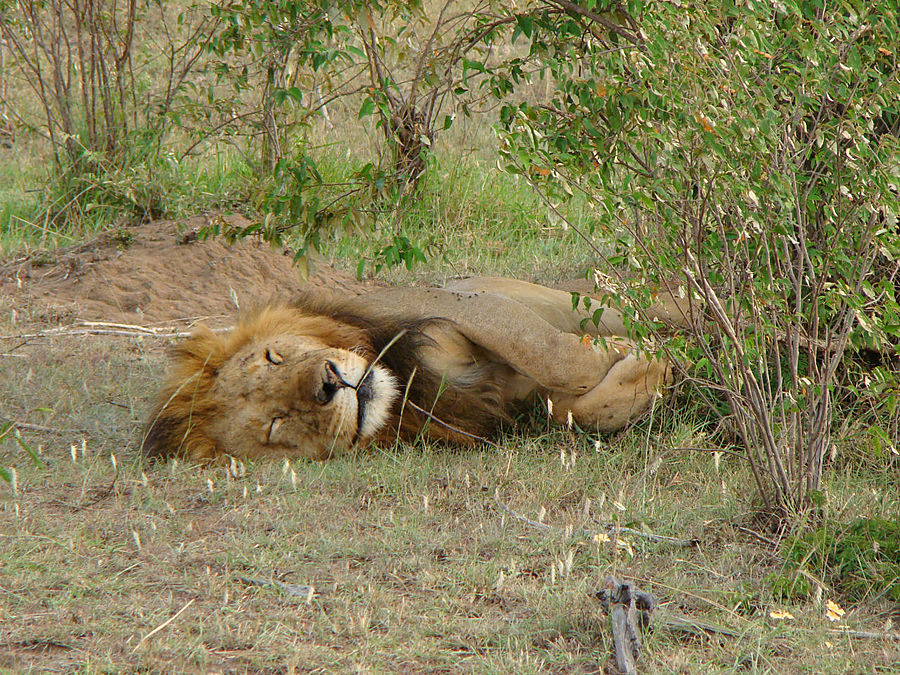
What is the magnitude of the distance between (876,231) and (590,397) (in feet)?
4.28

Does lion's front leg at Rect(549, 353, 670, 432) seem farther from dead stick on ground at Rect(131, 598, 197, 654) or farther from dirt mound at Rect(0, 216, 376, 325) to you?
dirt mound at Rect(0, 216, 376, 325)

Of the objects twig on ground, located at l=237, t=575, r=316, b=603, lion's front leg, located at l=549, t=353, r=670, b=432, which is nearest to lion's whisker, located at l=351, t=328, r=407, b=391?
lion's front leg, located at l=549, t=353, r=670, b=432

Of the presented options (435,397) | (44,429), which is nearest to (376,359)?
(435,397)

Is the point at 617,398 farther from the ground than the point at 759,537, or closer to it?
farther from the ground

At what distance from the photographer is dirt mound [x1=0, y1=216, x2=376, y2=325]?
5254mm

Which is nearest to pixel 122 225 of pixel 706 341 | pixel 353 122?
pixel 353 122

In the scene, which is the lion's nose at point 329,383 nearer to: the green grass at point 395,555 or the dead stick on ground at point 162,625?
the green grass at point 395,555

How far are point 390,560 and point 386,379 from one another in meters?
0.95

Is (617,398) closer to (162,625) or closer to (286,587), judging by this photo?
(286,587)

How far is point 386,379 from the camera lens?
3.62 metres

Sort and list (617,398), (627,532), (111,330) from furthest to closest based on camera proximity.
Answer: (111,330) → (617,398) → (627,532)

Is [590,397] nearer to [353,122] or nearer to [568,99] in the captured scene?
[568,99]

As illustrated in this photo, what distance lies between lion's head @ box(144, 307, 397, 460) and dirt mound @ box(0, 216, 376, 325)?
60.7 inches

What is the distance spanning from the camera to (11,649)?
232cm
